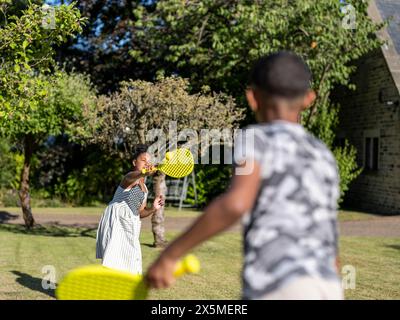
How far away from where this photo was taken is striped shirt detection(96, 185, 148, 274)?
6391 mm

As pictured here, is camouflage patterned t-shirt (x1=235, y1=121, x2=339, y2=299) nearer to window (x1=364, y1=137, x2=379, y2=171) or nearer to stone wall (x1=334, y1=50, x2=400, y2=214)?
stone wall (x1=334, y1=50, x2=400, y2=214)

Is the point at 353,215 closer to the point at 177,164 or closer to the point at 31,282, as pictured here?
the point at 31,282

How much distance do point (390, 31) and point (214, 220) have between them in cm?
1823

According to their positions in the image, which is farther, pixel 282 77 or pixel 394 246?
pixel 394 246

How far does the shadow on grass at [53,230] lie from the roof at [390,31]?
9.59 m

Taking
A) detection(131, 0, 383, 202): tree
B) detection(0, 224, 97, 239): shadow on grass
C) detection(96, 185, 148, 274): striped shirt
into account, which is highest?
detection(131, 0, 383, 202): tree

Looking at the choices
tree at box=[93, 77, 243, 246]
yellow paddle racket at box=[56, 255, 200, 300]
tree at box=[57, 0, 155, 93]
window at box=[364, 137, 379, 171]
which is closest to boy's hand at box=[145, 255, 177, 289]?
yellow paddle racket at box=[56, 255, 200, 300]

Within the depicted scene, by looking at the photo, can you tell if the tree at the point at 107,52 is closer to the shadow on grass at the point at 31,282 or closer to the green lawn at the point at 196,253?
the green lawn at the point at 196,253

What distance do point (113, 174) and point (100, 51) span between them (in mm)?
4214

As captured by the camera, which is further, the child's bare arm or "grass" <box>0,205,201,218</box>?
"grass" <box>0,205,201,218</box>

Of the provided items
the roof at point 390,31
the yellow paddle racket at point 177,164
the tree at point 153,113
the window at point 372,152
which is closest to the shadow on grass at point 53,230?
the tree at point 153,113

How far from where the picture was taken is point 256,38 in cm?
1504

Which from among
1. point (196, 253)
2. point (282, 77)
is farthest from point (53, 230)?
point (282, 77)

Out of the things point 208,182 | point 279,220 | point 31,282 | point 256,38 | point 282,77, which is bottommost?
point 31,282
